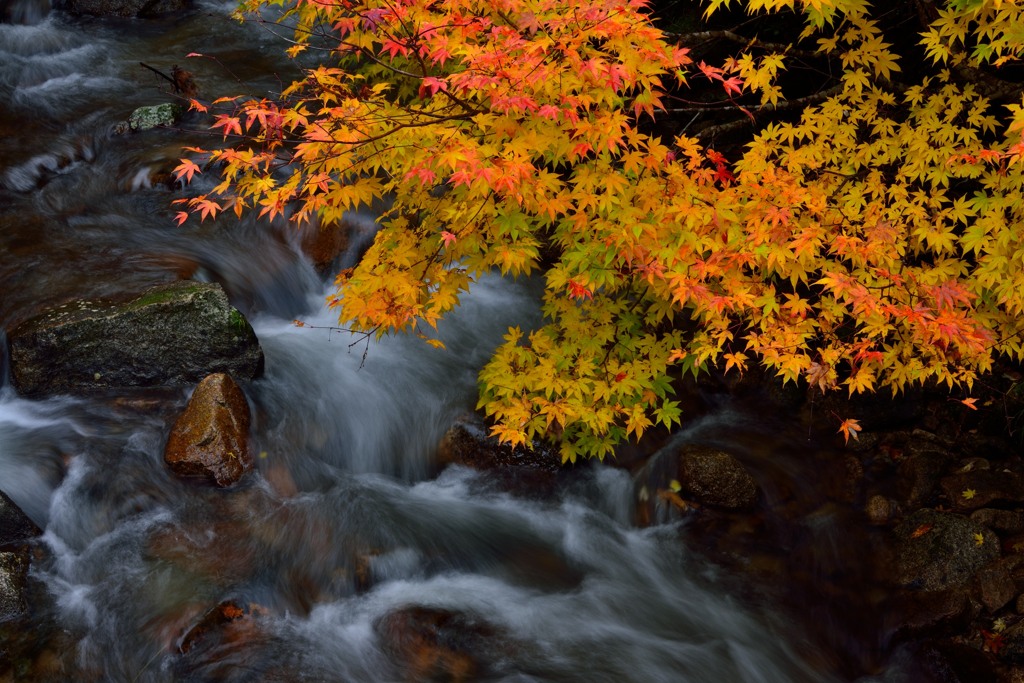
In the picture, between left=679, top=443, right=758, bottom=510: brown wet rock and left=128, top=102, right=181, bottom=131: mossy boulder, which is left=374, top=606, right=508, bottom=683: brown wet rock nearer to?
left=679, top=443, right=758, bottom=510: brown wet rock

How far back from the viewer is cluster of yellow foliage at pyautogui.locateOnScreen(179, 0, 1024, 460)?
3.97m

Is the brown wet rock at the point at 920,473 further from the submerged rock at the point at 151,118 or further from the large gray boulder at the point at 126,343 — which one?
the submerged rock at the point at 151,118

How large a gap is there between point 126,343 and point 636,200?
149 inches

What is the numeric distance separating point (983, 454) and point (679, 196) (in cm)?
335

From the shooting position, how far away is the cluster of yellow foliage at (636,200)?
13.0 ft

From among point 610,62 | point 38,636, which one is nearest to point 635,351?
point 610,62

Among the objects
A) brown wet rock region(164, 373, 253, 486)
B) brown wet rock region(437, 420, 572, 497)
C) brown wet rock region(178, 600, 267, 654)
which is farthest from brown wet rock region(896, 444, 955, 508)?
brown wet rock region(164, 373, 253, 486)

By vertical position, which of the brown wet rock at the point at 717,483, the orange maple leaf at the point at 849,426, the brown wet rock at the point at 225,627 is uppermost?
the orange maple leaf at the point at 849,426

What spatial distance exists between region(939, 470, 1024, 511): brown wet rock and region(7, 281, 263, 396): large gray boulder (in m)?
5.30

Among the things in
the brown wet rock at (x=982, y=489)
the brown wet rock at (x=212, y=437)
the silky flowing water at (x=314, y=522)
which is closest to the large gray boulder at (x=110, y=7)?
the silky flowing water at (x=314, y=522)

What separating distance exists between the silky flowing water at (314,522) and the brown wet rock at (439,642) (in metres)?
0.06

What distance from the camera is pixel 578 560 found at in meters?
5.43

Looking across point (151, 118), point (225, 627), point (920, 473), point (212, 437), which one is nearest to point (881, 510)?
point (920, 473)

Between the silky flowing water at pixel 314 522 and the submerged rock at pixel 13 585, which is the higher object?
the silky flowing water at pixel 314 522
